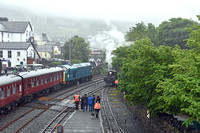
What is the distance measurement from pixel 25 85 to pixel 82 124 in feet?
31.7

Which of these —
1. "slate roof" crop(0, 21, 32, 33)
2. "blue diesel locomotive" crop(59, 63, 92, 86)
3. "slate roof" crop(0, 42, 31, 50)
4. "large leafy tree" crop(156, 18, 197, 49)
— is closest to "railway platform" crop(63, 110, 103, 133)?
"blue diesel locomotive" crop(59, 63, 92, 86)

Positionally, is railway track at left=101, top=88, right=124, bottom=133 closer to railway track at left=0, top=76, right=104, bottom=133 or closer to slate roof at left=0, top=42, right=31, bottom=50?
railway track at left=0, top=76, right=104, bottom=133

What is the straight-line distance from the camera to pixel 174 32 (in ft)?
142

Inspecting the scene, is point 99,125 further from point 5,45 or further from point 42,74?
point 5,45

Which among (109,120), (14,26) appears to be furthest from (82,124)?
(14,26)

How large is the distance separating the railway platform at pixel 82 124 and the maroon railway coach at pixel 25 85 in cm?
562

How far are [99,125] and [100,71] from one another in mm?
54908

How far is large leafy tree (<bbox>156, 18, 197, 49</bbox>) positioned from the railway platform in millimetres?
25949

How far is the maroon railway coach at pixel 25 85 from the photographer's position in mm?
21047

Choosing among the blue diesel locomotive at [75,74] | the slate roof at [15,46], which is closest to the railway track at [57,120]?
the blue diesel locomotive at [75,74]

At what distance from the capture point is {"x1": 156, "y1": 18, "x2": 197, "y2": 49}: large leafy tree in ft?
140

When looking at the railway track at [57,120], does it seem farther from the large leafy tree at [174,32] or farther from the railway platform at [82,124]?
the large leafy tree at [174,32]

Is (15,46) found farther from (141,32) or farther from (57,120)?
(57,120)

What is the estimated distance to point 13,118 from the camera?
2014 cm
